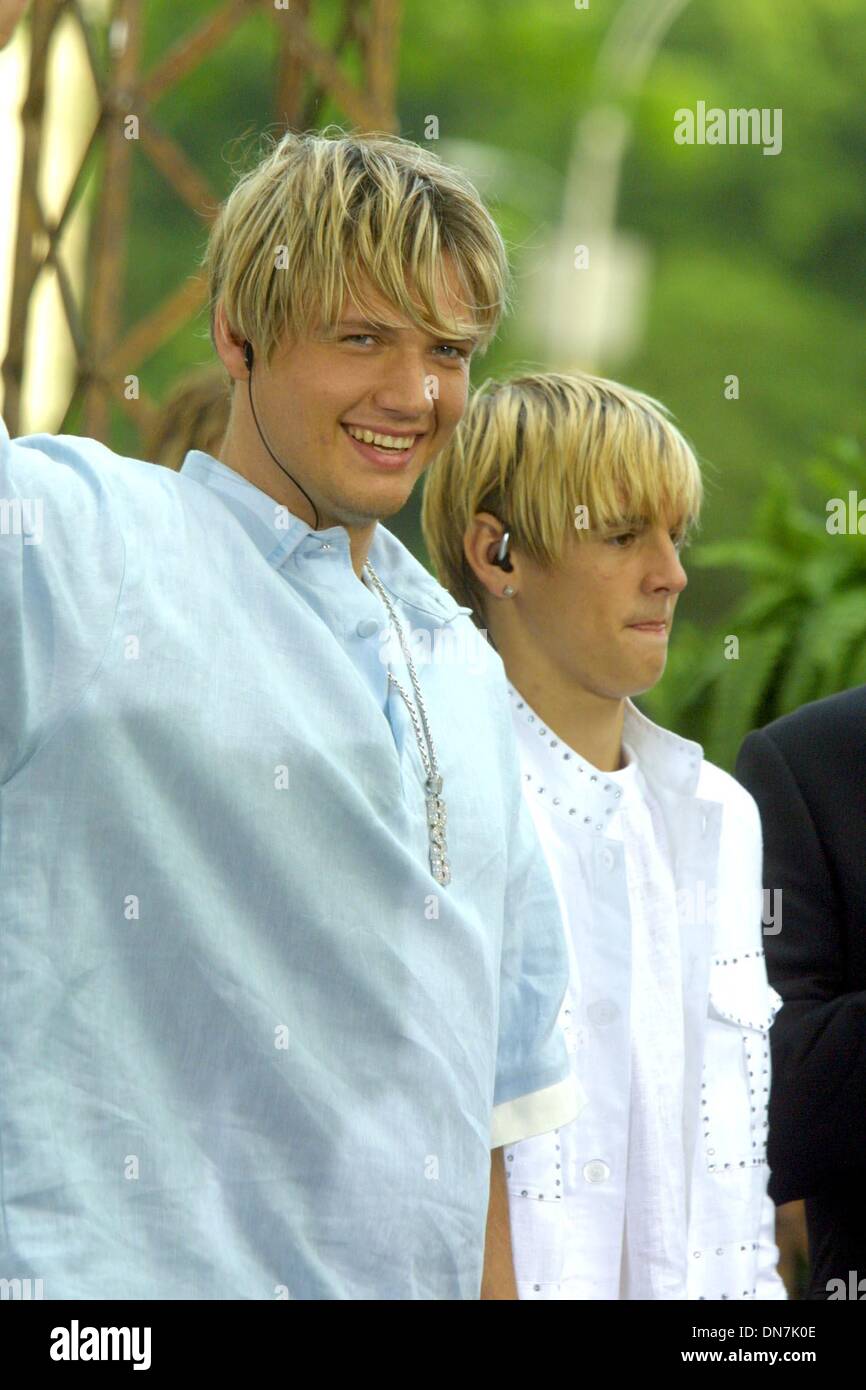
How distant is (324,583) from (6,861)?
1.56 ft

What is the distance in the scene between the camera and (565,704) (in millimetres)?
3018

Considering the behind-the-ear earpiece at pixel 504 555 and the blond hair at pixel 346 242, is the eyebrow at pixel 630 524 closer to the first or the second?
the behind-the-ear earpiece at pixel 504 555

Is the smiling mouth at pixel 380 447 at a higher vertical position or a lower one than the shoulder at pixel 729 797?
higher

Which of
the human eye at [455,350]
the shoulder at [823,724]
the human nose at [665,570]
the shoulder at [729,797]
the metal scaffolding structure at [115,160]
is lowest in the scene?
the shoulder at [729,797]

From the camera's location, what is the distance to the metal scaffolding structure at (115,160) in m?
4.66

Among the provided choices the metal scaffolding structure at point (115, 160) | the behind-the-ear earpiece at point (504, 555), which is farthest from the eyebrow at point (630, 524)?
the metal scaffolding structure at point (115, 160)

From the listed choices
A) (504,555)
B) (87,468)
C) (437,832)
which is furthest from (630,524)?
(87,468)

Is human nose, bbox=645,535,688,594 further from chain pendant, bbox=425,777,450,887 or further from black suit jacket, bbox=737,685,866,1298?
chain pendant, bbox=425,777,450,887

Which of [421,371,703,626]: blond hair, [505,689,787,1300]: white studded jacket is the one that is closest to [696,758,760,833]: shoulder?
[505,689,787,1300]: white studded jacket

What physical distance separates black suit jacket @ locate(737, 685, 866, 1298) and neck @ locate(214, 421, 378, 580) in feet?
3.92

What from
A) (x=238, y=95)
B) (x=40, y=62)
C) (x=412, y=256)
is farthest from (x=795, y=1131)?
(x=238, y=95)

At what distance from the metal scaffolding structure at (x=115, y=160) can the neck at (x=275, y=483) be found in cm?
243

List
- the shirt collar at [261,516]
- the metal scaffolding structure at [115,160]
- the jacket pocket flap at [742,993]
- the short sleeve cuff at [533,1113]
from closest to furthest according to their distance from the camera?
1. the shirt collar at [261,516]
2. the short sleeve cuff at [533,1113]
3. the jacket pocket flap at [742,993]
4. the metal scaffolding structure at [115,160]

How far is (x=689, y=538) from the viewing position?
326cm
